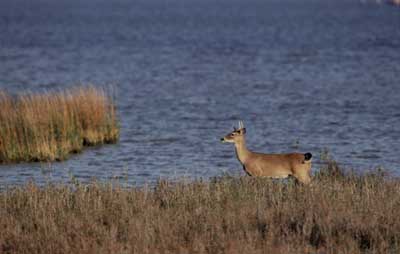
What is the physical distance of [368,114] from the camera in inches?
1193

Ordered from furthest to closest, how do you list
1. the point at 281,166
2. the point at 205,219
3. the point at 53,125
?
the point at 53,125 < the point at 281,166 < the point at 205,219

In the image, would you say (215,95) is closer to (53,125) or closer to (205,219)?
(53,125)

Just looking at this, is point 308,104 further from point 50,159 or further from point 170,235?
point 170,235

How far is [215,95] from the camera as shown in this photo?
1457 inches

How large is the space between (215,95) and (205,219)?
25.4m

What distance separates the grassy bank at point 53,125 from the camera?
68.4 ft

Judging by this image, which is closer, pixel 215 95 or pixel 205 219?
pixel 205 219

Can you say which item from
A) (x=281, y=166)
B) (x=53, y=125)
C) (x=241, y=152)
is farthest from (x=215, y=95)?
(x=281, y=166)

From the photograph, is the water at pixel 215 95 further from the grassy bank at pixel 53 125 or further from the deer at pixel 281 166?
the deer at pixel 281 166

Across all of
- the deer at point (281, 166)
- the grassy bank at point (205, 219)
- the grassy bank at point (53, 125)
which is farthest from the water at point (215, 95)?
the grassy bank at point (205, 219)

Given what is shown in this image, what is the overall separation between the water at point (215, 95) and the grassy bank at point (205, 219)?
13.4 feet

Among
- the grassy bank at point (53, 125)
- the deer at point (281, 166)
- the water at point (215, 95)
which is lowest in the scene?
the water at point (215, 95)

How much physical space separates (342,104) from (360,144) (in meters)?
9.49

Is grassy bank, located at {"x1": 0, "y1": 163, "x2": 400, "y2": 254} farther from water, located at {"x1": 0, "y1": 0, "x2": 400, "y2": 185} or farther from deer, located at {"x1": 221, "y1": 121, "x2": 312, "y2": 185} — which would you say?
water, located at {"x1": 0, "y1": 0, "x2": 400, "y2": 185}
